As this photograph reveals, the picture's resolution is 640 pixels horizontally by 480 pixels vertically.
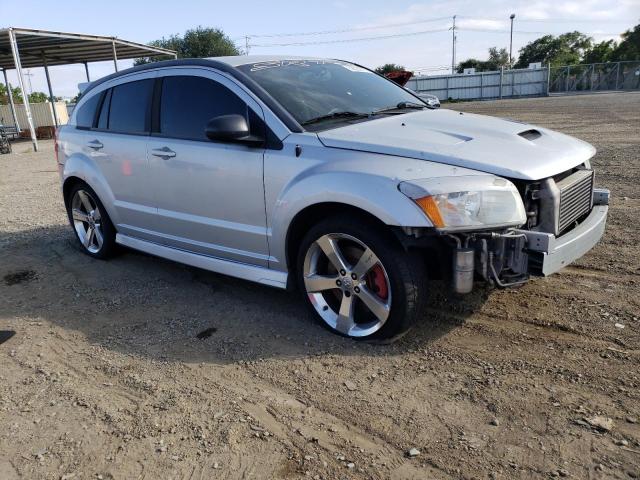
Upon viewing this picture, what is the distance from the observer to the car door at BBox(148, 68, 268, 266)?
3.71 metres

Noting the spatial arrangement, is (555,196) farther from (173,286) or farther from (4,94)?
(4,94)

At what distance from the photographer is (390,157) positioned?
315 cm

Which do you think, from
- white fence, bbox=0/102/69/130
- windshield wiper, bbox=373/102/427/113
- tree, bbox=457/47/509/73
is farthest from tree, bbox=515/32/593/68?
windshield wiper, bbox=373/102/427/113

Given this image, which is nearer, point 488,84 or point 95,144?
point 95,144

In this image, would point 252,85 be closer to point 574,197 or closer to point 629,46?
point 574,197

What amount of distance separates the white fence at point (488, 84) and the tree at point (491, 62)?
88.5 ft

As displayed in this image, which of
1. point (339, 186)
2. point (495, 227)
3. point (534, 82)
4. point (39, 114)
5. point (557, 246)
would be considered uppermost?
point (339, 186)

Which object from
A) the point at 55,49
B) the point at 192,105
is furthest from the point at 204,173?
the point at 55,49

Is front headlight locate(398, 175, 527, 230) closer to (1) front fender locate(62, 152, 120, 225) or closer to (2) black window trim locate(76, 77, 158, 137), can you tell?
(2) black window trim locate(76, 77, 158, 137)

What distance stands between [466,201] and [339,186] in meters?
0.75

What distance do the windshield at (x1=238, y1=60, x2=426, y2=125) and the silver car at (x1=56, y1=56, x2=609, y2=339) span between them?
16mm

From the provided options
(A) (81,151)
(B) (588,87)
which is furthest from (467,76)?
(A) (81,151)

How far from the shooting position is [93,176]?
201 inches

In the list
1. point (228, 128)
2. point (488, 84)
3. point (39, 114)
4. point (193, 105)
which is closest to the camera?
point (228, 128)
